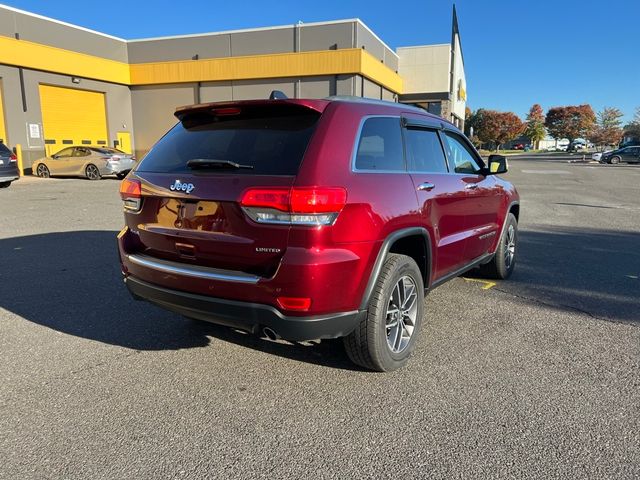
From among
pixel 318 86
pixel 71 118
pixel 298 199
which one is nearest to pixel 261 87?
pixel 318 86

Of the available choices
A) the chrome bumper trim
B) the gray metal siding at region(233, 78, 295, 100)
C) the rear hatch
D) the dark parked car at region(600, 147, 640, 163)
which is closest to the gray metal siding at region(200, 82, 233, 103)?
the gray metal siding at region(233, 78, 295, 100)

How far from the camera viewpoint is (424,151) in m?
4.02

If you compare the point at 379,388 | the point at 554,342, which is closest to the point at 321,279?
the point at 379,388

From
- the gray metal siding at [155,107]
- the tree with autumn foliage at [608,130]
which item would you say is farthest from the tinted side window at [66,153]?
the tree with autumn foliage at [608,130]

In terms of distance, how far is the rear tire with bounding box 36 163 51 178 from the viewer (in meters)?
21.2

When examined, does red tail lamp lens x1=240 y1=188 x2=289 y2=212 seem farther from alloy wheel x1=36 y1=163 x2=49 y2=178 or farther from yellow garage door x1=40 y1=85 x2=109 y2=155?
yellow garage door x1=40 y1=85 x2=109 y2=155

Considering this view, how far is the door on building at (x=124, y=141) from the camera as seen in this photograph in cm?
2825

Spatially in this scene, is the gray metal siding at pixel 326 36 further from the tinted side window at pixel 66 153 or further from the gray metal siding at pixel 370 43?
the tinted side window at pixel 66 153

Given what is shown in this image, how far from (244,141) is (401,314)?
64.1 inches

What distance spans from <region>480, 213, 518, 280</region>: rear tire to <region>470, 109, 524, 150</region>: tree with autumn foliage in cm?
9562

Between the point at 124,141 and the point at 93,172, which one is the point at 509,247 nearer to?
the point at 93,172

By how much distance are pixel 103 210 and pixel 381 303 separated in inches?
379

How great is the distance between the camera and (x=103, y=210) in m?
11.2

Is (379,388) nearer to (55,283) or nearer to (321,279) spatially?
(321,279)
